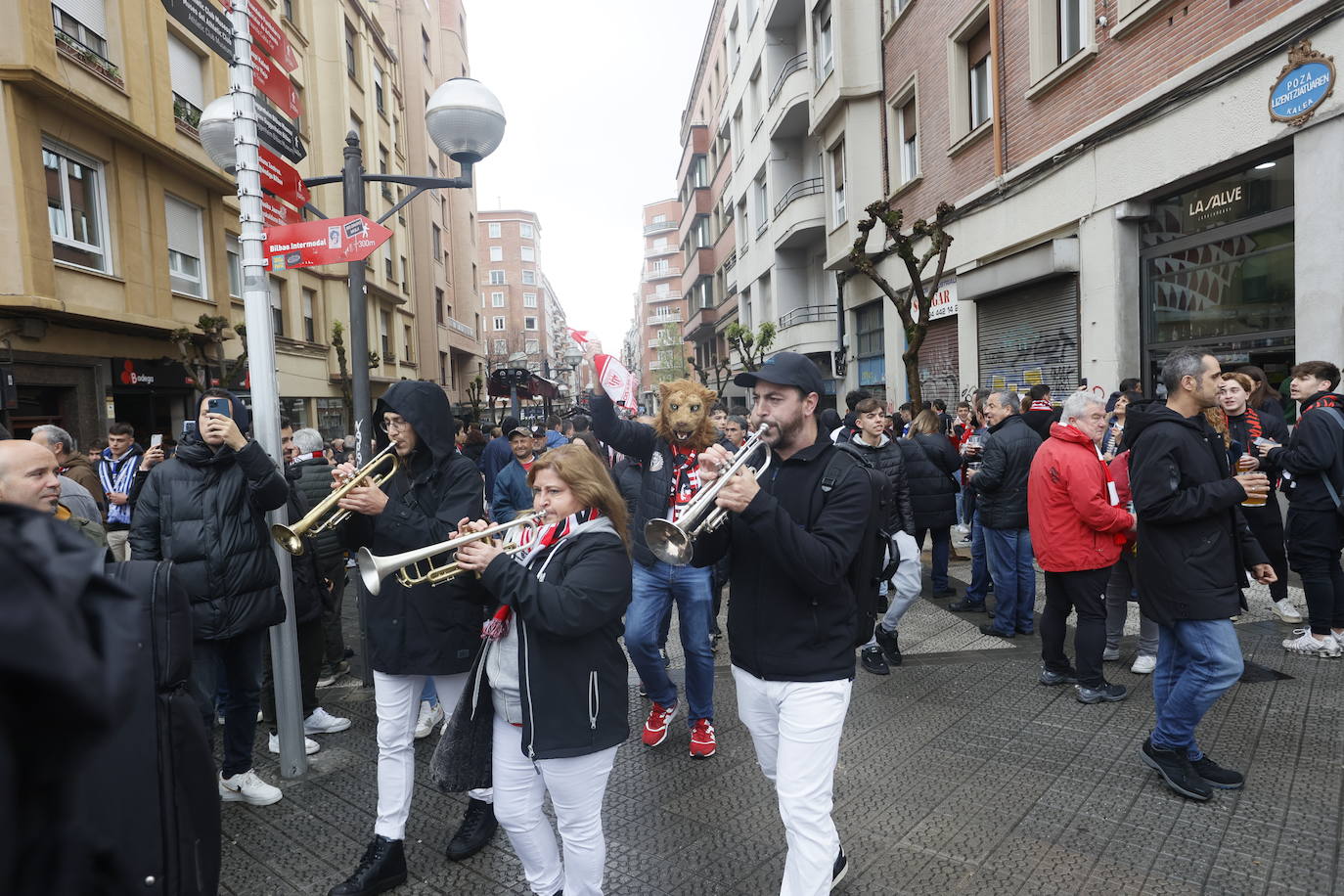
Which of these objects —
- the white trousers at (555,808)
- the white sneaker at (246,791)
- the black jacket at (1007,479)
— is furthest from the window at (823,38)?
the white trousers at (555,808)

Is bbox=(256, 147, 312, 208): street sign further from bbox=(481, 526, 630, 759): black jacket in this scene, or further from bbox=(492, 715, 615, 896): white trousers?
bbox=(492, 715, 615, 896): white trousers

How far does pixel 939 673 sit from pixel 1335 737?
7.12 ft

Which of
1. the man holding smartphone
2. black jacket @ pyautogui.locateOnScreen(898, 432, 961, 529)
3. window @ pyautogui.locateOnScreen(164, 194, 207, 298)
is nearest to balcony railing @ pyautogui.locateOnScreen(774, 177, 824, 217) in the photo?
window @ pyautogui.locateOnScreen(164, 194, 207, 298)

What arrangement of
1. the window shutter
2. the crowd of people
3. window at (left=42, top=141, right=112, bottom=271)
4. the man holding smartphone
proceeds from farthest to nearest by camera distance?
the window shutter → window at (left=42, top=141, right=112, bottom=271) → the man holding smartphone → the crowd of people

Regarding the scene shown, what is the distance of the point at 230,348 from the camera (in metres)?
17.8

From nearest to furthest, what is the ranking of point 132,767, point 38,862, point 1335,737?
1. point 38,862
2. point 132,767
3. point 1335,737

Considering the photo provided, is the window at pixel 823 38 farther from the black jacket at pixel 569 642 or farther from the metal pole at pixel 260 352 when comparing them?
the black jacket at pixel 569 642

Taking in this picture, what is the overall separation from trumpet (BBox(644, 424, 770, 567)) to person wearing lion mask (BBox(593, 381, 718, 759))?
157cm

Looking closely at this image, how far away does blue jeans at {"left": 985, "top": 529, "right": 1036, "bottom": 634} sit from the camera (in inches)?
250

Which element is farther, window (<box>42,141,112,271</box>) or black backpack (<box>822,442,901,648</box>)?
window (<box>42,141,112,271</box>)

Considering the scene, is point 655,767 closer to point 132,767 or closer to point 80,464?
point 132,767

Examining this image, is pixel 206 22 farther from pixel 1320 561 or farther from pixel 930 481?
pixel 1320 561

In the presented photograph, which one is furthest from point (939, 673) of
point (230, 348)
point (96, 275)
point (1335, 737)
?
point (230, 348)

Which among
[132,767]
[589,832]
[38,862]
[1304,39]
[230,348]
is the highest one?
[1304,39]
